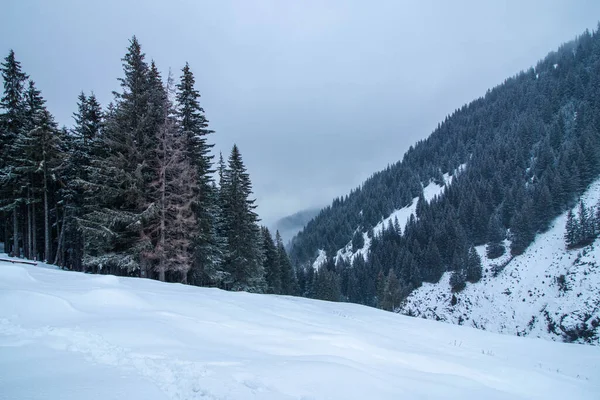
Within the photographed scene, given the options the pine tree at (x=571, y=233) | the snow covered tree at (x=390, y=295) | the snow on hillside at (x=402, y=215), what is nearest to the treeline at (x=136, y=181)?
the snow covered tree at (x=390, y=295)

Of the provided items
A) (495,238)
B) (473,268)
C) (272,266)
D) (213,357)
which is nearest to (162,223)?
(213,357)

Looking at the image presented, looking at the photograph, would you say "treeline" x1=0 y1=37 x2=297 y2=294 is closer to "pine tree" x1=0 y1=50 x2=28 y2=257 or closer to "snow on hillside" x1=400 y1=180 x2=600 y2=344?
"pine tree" x1=0 y1=50 x2=28 y2=257

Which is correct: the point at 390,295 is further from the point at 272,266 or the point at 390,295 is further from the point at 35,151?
the point at 35,151

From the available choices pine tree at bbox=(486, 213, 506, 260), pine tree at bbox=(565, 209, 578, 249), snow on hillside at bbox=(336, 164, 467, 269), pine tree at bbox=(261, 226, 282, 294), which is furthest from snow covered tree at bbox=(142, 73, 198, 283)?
snow on hillside at bbox=(336, 164, 467, 269)

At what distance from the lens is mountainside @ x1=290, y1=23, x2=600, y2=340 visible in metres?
67.6

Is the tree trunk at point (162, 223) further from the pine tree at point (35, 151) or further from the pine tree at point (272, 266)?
the pine tree at point (272, 266)

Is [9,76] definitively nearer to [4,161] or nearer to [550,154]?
[4,161]

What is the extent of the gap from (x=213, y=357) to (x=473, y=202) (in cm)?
9682

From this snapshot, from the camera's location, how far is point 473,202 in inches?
→ 3354

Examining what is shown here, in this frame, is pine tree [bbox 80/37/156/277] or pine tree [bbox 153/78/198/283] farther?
pine tree [bbox 153/78/198/283]

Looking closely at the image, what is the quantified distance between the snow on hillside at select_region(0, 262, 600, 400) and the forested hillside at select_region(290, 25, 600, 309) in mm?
49973

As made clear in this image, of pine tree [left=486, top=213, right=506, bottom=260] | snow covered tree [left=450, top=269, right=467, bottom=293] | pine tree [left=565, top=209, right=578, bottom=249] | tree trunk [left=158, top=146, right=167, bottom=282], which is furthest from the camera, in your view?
A: pine tree [left=486, top=213, right=506, bottom=260]

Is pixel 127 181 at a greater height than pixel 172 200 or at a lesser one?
greater

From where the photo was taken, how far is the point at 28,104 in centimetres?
2342
